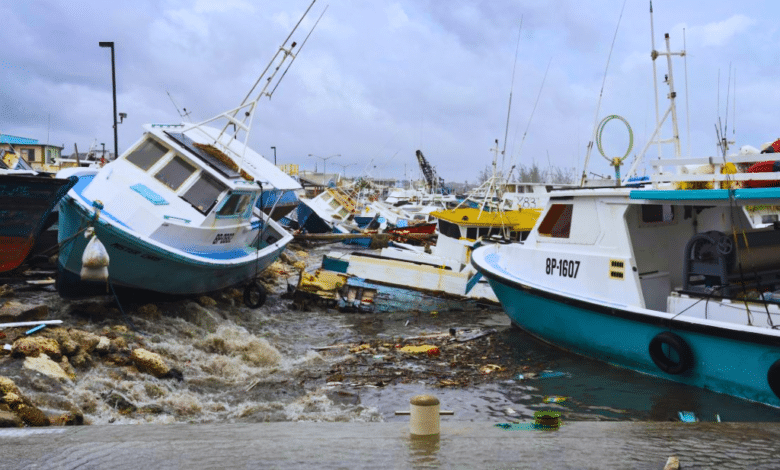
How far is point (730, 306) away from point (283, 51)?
11215 millimetres

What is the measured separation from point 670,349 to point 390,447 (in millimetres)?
5539

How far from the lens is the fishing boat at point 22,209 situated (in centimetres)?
1320

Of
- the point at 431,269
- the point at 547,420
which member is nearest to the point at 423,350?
the point at 431,269

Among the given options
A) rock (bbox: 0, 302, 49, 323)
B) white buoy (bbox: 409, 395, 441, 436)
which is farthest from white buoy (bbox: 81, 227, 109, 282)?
white buoy (bbox: 409, 395, 441, 436)

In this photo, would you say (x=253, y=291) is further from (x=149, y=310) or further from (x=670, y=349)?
(x=670, y=349)

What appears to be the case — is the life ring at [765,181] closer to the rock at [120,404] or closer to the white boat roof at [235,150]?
the rock at [120,404]

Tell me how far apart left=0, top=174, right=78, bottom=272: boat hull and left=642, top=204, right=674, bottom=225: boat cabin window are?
9788mm

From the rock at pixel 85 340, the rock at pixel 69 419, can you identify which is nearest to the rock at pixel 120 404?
the rock at pixel 69 419

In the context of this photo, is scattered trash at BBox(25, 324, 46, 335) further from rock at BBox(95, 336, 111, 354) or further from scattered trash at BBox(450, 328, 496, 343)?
scattered trash at BBox(450, 328, 496, 343)

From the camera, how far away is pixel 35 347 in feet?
29.6

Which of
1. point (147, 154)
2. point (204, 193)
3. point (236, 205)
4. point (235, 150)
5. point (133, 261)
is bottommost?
point (133, 261)

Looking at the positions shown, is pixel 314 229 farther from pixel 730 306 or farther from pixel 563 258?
pixel 730 306

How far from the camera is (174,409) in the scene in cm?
877

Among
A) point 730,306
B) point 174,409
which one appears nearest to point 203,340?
point 174,409
